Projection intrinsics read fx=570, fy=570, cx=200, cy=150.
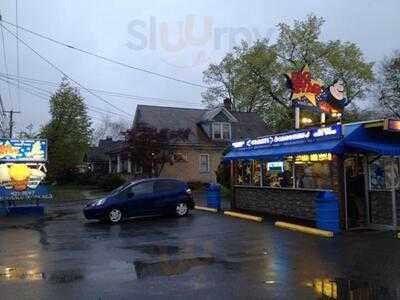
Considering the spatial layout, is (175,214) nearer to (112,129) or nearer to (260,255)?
(260,255)

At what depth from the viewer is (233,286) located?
9414mm

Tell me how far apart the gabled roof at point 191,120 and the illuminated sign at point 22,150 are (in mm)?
18310

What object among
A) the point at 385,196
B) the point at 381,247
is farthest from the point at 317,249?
the point at 385,196

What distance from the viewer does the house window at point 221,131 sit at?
48097 millimetres

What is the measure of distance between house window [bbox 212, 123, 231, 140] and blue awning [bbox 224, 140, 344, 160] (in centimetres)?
2397

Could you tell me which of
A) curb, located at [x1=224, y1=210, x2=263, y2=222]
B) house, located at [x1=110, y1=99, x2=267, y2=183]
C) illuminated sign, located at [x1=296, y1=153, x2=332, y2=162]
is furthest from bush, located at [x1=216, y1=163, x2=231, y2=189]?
illuminated sign, located at [x1=296, y1=153, x2=332, y2=162]

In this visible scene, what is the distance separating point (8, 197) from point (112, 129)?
317 feet

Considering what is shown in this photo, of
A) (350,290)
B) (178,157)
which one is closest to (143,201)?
(350,290)

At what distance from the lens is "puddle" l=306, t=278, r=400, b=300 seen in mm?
8602

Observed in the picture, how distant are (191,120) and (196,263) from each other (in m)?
37.7

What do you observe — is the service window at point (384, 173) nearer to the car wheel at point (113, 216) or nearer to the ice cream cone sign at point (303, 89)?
the ice cream cone sign at point (303, 89)

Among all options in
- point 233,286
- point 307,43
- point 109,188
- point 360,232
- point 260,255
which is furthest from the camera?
Result: point 307,43

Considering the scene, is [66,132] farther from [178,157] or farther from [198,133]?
[178,157]

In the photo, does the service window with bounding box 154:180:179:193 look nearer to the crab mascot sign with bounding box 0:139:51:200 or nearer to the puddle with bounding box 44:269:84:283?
the crab mascot sign with bounding box 0:139:51:200
